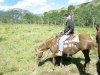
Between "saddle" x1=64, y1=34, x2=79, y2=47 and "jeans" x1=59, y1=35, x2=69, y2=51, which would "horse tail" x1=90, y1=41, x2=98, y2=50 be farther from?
"jeans" x1=59, y1=35, x2=69, y2=51

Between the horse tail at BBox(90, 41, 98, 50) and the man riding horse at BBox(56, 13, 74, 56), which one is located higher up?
the man riding horse at BBox(56, 13, 74, 56)

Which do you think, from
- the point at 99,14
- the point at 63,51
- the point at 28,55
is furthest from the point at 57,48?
the point at 99,14

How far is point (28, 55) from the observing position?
741 inches

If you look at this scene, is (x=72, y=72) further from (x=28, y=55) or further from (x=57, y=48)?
(x=28, y=55)

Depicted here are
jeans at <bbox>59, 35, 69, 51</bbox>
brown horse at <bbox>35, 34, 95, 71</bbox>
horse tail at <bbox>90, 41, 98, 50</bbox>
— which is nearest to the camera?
horse tail at <bbox>90, 41, 98, 50</bbox>

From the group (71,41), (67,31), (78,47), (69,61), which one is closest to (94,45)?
(78,47)

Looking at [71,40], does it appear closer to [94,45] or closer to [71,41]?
[71,41]

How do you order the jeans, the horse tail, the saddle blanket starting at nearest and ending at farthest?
1. the horse tail
2. the saddle blanket
3. the jeans

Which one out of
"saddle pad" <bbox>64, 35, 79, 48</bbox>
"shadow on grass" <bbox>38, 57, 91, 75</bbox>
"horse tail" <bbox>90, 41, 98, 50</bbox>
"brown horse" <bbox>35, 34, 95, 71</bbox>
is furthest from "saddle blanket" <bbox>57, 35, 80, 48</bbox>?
"shadow on grass" <bbox>38, 57, 91, 75</bbox>

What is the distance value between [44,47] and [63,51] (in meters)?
1.60

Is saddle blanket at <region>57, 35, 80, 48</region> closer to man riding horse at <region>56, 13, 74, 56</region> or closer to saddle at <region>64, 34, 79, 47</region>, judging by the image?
saddle at <region>64, 34, 79, 47</region>

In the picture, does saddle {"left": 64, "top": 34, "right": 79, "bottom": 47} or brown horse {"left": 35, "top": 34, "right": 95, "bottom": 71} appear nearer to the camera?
brown horse {"left": 35, "top": 34, "right": 95, "bottom": 71}

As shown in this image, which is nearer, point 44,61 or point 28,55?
point 44,61

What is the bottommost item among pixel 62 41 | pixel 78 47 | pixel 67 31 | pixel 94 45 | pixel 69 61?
pixel 69 61
